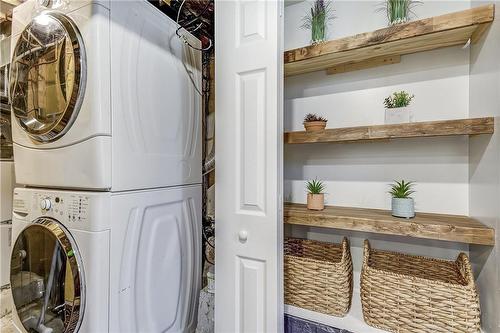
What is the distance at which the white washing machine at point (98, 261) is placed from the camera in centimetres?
104

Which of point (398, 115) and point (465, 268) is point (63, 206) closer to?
point (398, 115)

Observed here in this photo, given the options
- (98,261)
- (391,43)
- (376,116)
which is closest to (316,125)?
(376,116)

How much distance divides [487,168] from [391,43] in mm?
708

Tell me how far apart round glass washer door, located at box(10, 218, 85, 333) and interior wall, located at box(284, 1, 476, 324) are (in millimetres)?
1241

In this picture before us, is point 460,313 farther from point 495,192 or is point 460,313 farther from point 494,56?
point 494,56

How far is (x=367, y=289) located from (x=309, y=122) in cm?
90

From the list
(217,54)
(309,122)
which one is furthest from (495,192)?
(217,54)

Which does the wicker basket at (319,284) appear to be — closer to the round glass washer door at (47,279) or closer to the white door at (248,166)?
the white door at (248,166)

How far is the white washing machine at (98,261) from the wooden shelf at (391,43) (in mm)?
1082

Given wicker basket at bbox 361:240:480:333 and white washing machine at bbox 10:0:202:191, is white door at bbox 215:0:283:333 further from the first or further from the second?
wicker basket at bbox 361:240:480:333

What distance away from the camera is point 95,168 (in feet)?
3.45

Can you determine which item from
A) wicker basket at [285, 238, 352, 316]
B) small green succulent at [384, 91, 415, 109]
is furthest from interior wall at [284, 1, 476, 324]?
wicker basket at [285, 238, 352, 316]

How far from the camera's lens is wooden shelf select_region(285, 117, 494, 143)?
3.59ft

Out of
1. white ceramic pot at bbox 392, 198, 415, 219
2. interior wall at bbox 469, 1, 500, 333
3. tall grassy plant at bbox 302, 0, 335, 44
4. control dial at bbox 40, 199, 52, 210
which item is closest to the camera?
interior wall at bbox 469, 1, 500, 333
